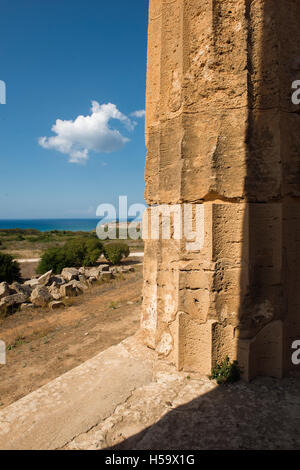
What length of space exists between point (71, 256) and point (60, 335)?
9937 mm

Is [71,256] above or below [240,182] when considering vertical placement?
below

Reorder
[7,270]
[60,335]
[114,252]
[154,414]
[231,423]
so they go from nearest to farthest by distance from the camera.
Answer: [231,423] → [154,414] → [60,335] → [7,270] → [114,252]

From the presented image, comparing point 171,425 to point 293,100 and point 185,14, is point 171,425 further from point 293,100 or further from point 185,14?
point 185,14

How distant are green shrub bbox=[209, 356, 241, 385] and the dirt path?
141 inches

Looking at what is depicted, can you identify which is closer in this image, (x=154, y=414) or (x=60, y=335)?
(x=154, y=414)

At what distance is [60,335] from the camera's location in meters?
7.58

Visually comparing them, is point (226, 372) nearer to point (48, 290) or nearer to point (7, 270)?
point (48, 290)

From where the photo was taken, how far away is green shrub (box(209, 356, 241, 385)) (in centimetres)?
309

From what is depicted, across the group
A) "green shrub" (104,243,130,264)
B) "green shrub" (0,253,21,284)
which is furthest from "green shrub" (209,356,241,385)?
"green shrub" (104,243,130,264)

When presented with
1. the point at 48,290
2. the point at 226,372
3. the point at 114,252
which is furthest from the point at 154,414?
the point at 114,252
